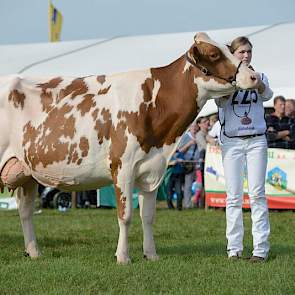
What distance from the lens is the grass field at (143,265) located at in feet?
24.0

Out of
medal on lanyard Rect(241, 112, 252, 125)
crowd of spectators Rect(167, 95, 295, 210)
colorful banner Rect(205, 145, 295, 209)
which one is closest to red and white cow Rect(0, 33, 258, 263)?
medal on lanyard Rect(241, 112, 252, 125)

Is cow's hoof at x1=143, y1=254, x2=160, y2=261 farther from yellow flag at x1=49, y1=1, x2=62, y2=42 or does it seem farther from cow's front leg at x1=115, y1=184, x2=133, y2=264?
yellow flag at x1=49, y1=1, x2=62, y2=42

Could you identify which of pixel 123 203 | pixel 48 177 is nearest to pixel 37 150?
pixel 48 177

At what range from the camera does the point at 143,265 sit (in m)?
8.55

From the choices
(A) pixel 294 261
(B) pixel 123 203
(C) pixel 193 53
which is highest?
(C) pixel 193 53

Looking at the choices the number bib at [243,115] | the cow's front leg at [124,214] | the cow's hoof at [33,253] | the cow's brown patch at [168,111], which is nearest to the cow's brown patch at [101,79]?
the cow's brown patch at [168,111]

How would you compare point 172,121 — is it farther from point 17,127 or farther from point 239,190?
point 17,127

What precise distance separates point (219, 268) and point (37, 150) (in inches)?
94.7

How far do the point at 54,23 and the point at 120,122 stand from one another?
→ 26867mm

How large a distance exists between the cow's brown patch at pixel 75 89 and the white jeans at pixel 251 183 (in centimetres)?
165

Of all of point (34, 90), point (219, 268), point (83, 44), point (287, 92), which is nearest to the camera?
point (219, 268)

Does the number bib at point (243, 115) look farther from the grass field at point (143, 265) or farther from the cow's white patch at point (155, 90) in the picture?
the grass field at point (143, 265)

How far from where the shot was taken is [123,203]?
891cm

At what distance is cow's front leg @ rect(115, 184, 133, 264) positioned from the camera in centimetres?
884
